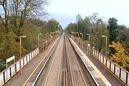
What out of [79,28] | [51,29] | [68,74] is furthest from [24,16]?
[51,29]

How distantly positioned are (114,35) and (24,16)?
40.1 m

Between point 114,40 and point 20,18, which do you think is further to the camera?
point 114,40

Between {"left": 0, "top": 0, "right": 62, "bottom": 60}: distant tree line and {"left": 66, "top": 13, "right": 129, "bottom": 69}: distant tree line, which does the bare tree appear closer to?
{"left": 0, "top": 0, "right": 62, "bottom": 60}: distant tree line

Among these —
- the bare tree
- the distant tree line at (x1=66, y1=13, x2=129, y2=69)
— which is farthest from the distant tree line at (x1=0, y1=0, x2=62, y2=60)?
the distant tree line at (x1=66, y1=13, x2=129, y2=69)

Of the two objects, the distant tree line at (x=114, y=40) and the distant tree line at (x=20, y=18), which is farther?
the distant tree line at (x=114, y=40)

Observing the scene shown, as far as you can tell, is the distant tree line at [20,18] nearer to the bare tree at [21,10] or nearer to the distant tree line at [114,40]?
the bare tree at [21,10]

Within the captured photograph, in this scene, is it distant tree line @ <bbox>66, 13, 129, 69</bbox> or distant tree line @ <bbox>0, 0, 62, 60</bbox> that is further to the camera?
distant tree line @ <bbox>66, 13, 129, 69</bbox>

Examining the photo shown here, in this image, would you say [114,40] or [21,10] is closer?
[21,10]

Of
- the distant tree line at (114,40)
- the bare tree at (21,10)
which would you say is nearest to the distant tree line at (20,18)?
the bare tree at (21,10)

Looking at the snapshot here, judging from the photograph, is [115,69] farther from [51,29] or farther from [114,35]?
[51,29]

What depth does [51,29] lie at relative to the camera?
636ft

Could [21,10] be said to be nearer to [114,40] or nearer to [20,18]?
[20,18]

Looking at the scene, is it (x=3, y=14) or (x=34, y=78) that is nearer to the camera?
(x=34, y=78)

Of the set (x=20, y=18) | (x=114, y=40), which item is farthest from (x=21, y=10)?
(x=114, y=40)
